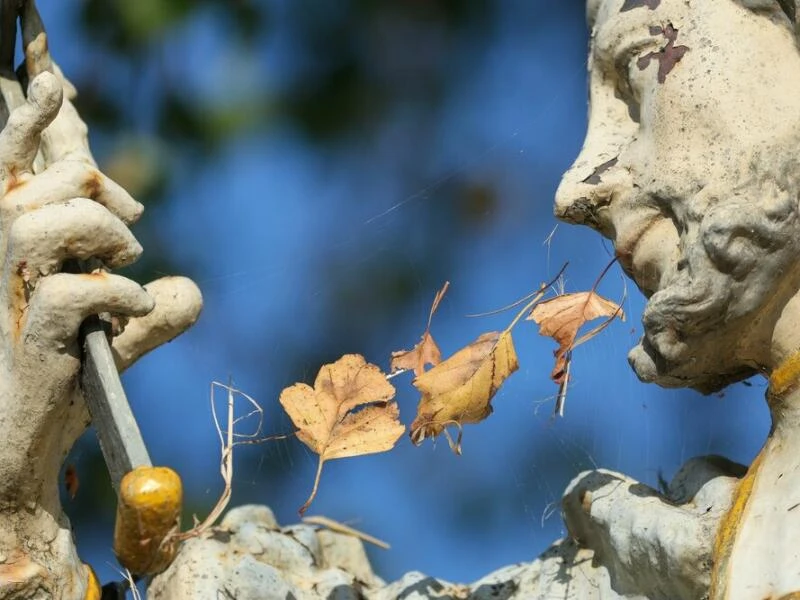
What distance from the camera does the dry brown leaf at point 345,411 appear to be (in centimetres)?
184

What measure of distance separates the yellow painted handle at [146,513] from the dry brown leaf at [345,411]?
11.5 inches

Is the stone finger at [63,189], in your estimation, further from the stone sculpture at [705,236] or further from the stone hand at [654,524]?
the stone hand at [654,524]

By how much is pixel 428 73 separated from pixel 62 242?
1709 mm

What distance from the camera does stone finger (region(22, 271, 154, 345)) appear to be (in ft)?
5.85

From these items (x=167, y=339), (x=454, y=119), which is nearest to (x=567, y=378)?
(x=167, y=339)

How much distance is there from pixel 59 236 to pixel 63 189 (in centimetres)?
8

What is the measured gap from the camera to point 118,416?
169 cm

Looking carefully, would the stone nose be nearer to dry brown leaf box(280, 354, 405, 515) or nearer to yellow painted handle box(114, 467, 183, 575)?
dry brown leaf box(280, 354, 405, 515)

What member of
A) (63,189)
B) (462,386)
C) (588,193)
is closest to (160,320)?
(63,189)

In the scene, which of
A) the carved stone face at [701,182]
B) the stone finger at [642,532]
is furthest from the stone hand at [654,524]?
the carved stone face at [701,182]

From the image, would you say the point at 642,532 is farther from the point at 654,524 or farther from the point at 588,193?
the point at 588,193

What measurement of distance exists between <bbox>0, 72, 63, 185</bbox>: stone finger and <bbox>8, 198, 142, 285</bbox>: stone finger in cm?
9

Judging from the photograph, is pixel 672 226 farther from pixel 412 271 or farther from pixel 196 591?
pixel 412 271

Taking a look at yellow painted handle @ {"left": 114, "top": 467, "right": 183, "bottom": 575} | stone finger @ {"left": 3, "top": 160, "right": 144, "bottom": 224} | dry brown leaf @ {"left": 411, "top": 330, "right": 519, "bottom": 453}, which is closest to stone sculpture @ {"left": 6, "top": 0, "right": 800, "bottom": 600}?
stone finger @ {"left": 3, "top": 160, "right": 144, "bottom": 224}
